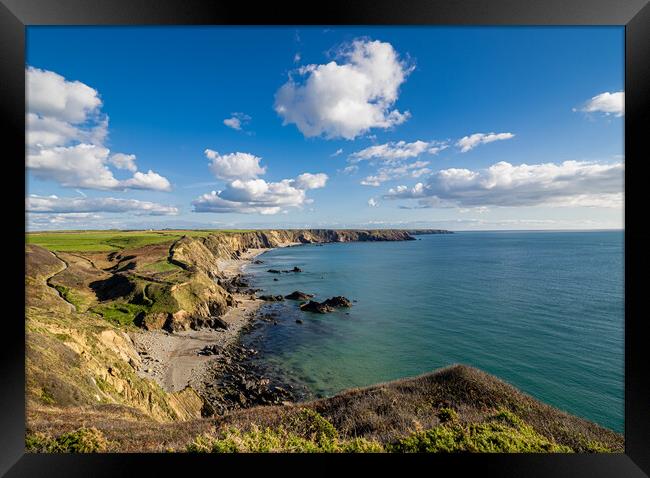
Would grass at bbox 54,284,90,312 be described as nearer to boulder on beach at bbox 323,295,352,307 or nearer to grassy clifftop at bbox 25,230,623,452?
grassy clifftop at bbox 25,230,623,452

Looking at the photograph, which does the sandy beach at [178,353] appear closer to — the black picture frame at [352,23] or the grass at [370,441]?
the grass at [370,441]

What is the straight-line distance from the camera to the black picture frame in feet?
9.93

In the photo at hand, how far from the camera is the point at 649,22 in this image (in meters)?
3.07

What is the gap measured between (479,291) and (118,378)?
3734cm

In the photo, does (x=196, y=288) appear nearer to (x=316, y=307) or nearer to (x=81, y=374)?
(x=316, y=307)

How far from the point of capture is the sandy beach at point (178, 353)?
47.5 ft

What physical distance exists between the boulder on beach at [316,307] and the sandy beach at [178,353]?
8304 millimetres

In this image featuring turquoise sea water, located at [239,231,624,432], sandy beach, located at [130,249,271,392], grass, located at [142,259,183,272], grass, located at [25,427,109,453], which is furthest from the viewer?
grass, located at [142,259,183,272]

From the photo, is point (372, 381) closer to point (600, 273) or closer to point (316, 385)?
point (316, 385)

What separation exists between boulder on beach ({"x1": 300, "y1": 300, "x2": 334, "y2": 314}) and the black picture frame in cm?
2745

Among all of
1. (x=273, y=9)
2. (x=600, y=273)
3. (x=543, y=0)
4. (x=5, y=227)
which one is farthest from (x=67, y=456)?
(x=600, y=273)

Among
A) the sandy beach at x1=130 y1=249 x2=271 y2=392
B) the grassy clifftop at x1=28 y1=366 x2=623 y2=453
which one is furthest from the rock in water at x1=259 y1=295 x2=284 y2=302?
the grassy clifftop at x1=28 y1=366 x2=623 y2=453

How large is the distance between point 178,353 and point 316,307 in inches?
633

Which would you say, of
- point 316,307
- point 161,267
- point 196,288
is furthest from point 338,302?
point 161,267
